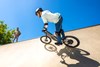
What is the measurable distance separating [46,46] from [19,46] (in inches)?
80.4

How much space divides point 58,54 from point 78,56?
1022 mm

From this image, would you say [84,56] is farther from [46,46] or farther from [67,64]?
[46,46]

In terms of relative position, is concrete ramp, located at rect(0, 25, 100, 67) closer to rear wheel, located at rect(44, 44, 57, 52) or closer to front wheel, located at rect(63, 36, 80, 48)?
rear wheel, located at rect(44, 44, 57, 52)

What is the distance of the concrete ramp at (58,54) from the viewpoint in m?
7.46

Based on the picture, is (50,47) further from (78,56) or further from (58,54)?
(78,56)

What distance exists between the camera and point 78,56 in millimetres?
7887

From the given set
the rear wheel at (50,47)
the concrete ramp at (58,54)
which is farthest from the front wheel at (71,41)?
the rear wheel at (50,47)

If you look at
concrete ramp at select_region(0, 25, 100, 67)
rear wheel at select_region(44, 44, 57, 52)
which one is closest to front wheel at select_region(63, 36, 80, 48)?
concrete ramp at select_region(0, 25, 100, 67)

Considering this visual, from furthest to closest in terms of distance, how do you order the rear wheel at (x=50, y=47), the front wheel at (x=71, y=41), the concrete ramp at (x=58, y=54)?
the rear wheel at (x=50, y=47) → the front wheel at (x=71, y=41) → the concrete ramp at (x=58, y=54)

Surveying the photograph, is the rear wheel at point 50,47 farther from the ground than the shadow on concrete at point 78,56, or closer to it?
farther from the ground

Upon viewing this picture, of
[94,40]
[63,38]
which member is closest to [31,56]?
[63,38]

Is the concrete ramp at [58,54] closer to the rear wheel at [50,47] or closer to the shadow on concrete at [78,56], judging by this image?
the shadow on concrete at [78,56]

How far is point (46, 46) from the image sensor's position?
9.83 m

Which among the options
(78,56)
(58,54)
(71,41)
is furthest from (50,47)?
(78,56)
